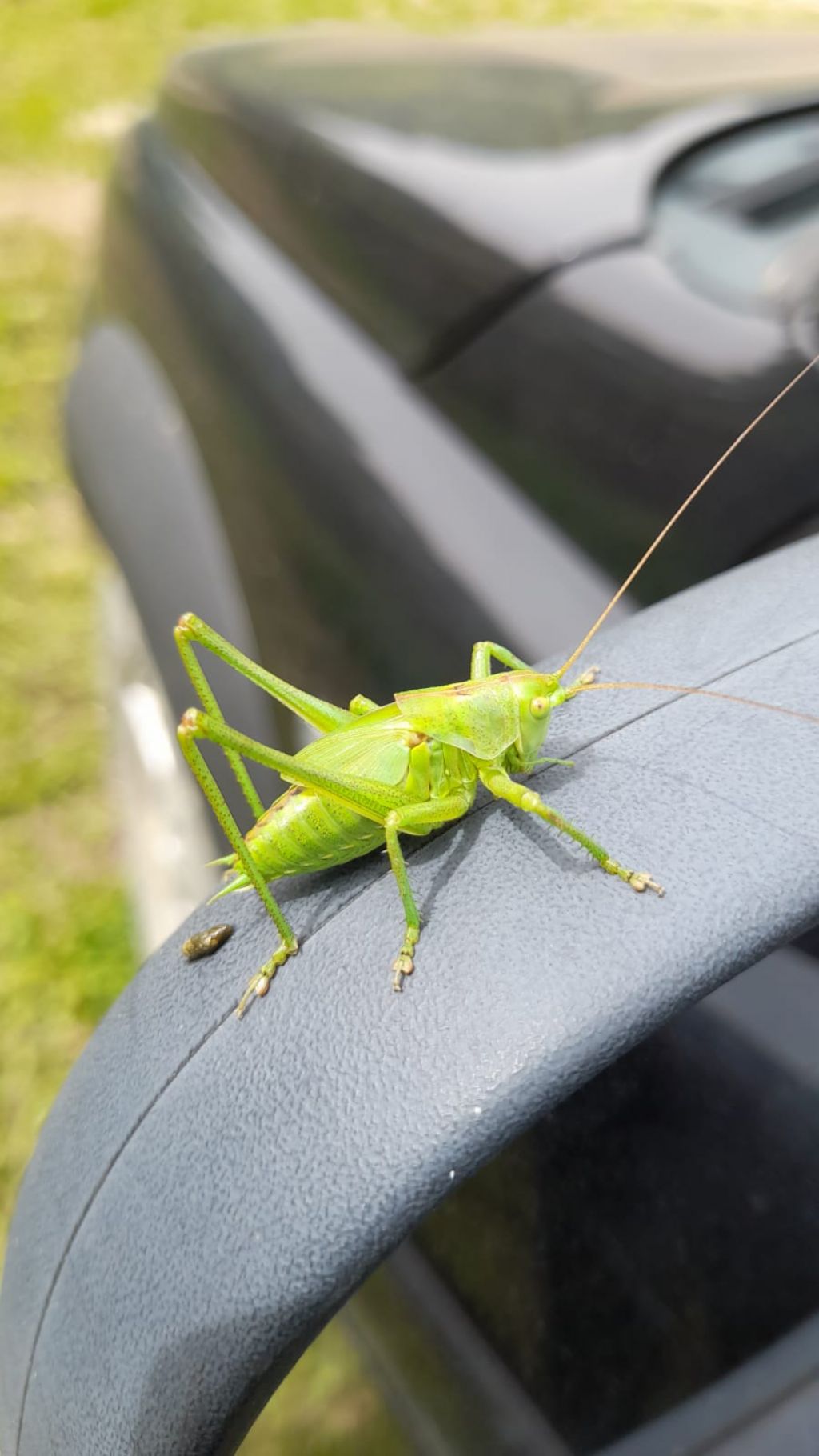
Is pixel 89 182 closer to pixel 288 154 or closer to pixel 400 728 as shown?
pixel 288 154

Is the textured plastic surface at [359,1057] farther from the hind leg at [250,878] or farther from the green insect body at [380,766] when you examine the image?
the green insect body at [380,766]

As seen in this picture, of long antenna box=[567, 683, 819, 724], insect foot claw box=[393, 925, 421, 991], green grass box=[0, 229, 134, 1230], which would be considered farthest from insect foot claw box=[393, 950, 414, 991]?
green grass box=[0, 229, 134, 1230]

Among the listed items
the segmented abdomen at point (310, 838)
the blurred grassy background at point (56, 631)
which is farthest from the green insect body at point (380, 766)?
the blurred grassy background at point (56, 631)

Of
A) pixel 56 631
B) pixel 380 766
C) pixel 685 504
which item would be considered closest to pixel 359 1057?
pixel 380 766

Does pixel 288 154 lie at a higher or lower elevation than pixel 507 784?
higher

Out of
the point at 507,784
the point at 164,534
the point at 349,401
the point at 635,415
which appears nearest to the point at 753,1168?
the point at 507,784

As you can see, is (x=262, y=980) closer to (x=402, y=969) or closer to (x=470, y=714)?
(x=402, y=969)

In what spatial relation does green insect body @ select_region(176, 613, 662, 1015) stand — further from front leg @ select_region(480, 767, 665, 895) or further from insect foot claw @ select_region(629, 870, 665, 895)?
insect foot claw @ select_region(629, 870, 665, 895)
